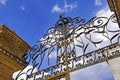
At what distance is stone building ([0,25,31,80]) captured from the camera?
14.3ft

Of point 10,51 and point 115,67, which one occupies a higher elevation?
point 115,67

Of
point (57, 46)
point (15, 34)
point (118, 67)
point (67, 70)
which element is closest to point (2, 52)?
point (15, 34)

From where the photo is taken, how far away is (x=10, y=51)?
15.1 ft

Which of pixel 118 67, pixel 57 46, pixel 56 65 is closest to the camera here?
pixel 56 65

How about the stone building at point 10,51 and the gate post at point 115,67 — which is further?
the gate post at point 115,67

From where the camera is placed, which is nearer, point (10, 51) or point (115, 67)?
point (10, 51)

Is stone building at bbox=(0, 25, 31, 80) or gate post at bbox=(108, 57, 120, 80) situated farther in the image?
gate post at bbox=(108, 57, 120, 80)

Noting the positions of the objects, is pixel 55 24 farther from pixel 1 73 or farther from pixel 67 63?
pixel 1 73

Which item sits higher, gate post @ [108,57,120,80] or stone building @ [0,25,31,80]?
gate post @ [108,57,120,80]

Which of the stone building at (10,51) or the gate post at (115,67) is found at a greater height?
the gate post at (115,67)

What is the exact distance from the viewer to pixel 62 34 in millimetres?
4602

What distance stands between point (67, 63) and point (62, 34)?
775 millimetres

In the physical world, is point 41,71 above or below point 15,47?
below

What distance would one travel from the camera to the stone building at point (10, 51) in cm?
437
